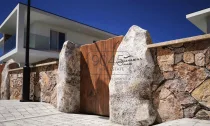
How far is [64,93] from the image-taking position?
6730 millimetres

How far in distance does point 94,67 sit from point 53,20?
9726 millimetres

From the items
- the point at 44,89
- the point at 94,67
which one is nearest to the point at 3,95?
the point at 44,89

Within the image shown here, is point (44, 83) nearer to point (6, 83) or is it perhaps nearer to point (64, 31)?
point (6, 83)

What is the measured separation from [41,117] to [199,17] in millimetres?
9722

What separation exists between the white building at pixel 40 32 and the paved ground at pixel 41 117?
7.09m

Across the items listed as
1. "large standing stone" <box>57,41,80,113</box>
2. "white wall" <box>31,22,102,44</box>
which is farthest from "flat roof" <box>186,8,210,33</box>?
"white wall" <box>31,22,102,44</box>

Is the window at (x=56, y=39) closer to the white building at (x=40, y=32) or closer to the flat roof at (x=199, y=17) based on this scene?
the white building at (x=40, y=32)

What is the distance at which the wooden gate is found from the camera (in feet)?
19.8

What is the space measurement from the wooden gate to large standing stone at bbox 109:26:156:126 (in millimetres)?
843

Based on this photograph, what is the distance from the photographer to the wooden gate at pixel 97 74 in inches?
237

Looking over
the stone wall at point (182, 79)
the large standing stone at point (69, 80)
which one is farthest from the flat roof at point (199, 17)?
the stone wall at point (182, 79)

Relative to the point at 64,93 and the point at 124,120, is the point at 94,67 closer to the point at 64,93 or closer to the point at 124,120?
the point at 64,93

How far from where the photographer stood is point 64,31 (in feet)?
54.8

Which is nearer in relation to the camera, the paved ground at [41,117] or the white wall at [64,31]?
the paved ground at [41,117]
